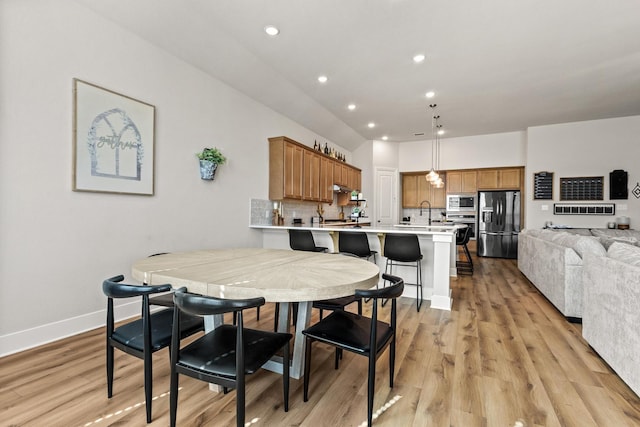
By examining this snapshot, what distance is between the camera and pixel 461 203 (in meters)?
7.63

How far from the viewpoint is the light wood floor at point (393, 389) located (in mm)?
1573

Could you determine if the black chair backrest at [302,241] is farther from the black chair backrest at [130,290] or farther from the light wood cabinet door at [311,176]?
the black chair backrest at [130,290]

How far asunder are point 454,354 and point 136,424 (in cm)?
215

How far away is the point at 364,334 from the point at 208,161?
2867 mm

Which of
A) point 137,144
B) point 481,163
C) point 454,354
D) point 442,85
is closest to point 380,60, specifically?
point 442,85

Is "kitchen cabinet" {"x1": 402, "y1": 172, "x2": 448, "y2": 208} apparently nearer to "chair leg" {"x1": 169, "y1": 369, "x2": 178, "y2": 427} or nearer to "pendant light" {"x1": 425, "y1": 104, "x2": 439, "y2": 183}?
"pendant light" {"x1": 425, "y1": 104, "x2": 439, "y2": 183}

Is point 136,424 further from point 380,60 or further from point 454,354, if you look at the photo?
point 380,60

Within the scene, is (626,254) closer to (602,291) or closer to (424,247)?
(602,291)

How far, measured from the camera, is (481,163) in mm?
7309

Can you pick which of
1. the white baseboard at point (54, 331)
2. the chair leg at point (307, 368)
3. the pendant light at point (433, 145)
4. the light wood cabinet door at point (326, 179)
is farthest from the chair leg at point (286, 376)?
the pendant light at point (433, 145)

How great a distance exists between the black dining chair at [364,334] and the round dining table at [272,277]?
109 mm

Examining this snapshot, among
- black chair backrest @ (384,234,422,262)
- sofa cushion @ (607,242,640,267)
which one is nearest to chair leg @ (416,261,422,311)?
black chair backrest @ (384,234,422,262)

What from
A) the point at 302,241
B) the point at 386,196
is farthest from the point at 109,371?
the point at 386,196

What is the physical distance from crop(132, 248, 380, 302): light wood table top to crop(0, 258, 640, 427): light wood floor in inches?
28.4
